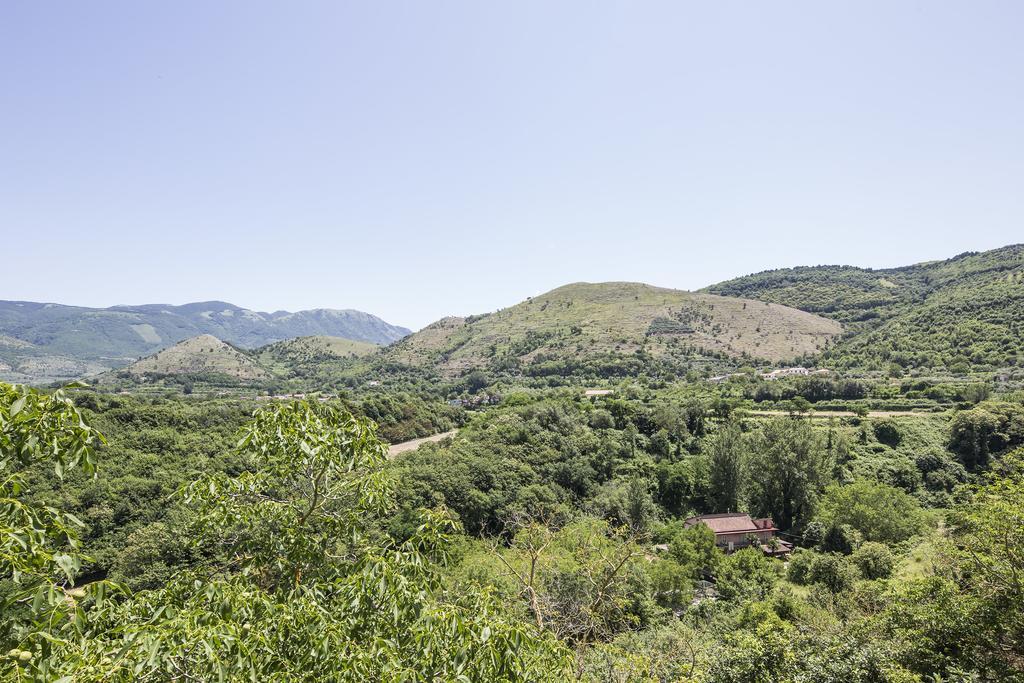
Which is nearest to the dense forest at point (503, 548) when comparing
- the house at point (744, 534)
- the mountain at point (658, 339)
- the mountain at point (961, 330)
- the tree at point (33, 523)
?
the tree at point (33, 523)

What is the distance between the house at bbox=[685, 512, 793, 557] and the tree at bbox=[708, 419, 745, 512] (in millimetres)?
4967

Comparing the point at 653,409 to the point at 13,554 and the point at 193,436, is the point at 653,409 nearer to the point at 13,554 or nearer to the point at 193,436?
the point at 193,436

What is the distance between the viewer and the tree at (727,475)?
5603 centimetres

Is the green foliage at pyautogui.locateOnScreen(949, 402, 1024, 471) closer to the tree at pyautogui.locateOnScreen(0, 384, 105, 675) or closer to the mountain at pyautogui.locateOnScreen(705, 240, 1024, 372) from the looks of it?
the mountain at pyautogui.locateOnScreen(705, 240, 1024, 372)

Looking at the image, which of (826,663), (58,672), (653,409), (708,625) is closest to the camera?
(58,672)

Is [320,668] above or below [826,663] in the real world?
above

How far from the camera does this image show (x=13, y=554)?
3148 millimetres

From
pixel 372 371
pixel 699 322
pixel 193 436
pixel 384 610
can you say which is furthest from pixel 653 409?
pixel 372 371

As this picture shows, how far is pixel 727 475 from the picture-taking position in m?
56.6

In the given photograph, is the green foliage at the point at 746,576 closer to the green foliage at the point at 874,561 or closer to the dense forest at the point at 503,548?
the dense forest at the point at 503,548

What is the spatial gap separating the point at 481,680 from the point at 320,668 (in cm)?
141

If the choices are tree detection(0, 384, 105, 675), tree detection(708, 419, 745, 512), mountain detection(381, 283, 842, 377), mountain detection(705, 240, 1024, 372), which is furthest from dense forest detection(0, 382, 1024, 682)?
mountain detection(381, 283, 842, 377)

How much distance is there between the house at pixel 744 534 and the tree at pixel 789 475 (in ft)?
17.9

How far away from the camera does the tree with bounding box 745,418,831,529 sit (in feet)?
174
